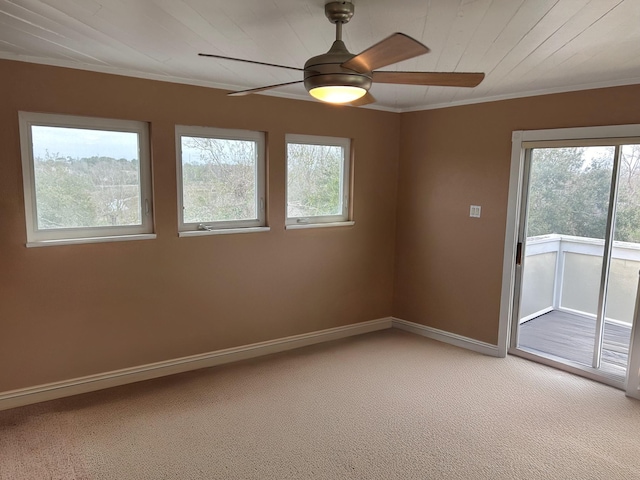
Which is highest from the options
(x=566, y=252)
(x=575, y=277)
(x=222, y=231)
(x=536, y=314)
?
(x=222, y=231)

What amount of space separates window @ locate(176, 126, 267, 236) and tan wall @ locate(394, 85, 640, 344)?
1.58 metres

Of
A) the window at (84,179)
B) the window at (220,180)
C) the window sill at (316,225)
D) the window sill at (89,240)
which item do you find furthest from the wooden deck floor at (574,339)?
the window at (84,179)

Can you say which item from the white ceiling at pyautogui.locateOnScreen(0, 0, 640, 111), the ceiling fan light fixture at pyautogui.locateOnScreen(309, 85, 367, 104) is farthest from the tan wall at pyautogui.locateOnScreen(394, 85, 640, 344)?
the ceiling fan light fixture at pyautogui.locateOnScreen(309, 85, 367, 104)

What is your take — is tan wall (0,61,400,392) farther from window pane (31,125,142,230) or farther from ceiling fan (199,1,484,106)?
ceiling fan (199,1,484,106)

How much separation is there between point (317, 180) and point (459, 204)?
133 cm

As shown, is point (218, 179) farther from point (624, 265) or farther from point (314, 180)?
point (624, 265)

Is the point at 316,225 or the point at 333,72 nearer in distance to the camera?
the point at 333,72

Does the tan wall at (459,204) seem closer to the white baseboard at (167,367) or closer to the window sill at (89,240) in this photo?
the white baseboard at (167,367)

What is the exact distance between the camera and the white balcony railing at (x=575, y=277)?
3.28 m

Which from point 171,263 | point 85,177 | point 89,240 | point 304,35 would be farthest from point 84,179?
point 304,35

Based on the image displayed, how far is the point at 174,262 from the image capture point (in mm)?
3301

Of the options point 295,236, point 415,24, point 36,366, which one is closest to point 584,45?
point 415,24

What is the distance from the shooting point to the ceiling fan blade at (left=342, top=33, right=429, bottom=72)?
1.39 metres

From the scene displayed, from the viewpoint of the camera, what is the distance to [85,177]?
298 centimetres
